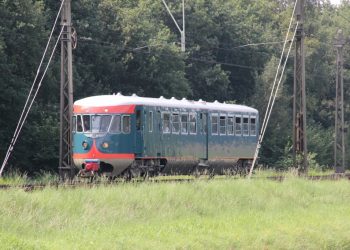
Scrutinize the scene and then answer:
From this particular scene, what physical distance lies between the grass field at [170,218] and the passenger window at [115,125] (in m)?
6.86

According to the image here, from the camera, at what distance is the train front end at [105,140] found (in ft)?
102

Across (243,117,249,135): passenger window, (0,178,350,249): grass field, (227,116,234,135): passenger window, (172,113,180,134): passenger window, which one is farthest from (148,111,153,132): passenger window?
(243,117,249,135): passenger window

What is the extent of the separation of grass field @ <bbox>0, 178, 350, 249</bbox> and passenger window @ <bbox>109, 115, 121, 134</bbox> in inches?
270

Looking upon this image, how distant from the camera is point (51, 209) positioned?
18141 millimetres

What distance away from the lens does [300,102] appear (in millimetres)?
37188

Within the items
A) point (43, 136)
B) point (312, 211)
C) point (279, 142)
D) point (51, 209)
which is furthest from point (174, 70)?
point (51, 209)

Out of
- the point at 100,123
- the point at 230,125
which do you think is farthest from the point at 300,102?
the point at 100,123

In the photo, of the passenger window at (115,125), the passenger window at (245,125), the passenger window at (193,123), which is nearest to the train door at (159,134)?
the passenger window at (115,125)

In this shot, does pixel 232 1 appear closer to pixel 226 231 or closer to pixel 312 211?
pixel 312 211

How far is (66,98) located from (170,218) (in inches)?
497

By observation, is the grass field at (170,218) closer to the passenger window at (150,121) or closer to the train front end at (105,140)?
the train front end at (105,140)

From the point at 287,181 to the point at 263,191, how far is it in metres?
3.62

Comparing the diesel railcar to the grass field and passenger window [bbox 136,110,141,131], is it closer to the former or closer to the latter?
passenger window [bbox 136,110,141,131]

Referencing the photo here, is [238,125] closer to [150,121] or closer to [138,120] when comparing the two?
[150,121]
